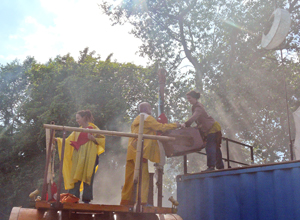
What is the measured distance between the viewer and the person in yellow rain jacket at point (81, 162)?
3873mm

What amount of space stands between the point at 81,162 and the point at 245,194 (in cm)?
211

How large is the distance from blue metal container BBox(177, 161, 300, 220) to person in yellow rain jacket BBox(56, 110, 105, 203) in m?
1.70

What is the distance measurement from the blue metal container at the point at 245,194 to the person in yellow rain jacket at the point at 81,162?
5.58ft

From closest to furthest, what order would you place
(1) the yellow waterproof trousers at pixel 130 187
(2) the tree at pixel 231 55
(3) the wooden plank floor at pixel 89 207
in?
(3) the wooden plank floor at pixel 89 207, (1) the yellow waterproof trousers at pixel 130 187, (2) the tree at pixel 231 55

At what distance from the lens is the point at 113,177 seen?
1838cm

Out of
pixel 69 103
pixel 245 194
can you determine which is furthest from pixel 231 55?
pixel 245 194

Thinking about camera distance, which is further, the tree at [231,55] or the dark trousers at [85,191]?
the tree at [231,55]

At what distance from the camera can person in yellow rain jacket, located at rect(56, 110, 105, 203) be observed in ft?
12.7

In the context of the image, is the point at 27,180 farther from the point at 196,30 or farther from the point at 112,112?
the point at 196,30

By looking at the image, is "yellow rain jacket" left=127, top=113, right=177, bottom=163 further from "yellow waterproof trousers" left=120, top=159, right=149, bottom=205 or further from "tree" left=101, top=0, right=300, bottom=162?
"tree" left=101, top=0, right=300, bottom=162

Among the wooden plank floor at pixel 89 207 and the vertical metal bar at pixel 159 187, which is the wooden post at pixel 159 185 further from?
the wooden plank floor at pixel 89 207

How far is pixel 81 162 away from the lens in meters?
3.89

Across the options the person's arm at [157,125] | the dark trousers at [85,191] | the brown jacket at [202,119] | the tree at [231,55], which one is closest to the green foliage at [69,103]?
the tree at [231,55]

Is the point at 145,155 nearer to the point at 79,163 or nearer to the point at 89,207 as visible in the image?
the point at 79,163
